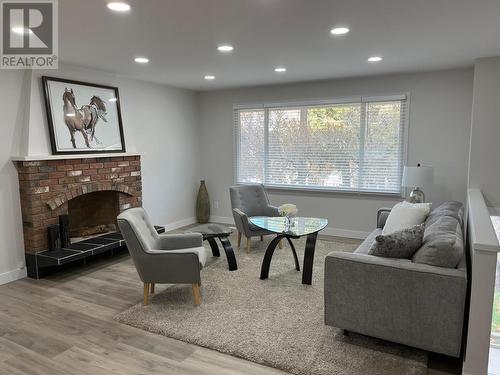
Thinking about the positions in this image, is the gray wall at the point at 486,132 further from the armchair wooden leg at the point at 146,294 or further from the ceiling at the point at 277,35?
the armchair wooden leg at the point at 146,294

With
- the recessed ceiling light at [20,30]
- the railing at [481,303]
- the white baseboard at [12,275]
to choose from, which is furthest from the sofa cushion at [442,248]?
the white baseboard at [12,275]

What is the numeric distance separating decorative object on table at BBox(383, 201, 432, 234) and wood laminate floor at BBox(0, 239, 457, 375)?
4.46ft

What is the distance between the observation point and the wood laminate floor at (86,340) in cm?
244

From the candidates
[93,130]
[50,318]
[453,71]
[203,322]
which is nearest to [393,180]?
[453,71]

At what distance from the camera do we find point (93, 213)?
5195 millimetres

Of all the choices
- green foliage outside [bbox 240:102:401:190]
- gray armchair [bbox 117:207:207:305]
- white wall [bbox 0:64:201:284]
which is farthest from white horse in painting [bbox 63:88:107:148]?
green foliage outside [bbox 240:102:401:190]

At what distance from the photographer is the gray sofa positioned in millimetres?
2305

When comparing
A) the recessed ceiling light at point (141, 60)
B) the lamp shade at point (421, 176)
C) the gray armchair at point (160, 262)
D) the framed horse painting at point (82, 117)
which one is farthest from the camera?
the lamp shade at point (421, 176)

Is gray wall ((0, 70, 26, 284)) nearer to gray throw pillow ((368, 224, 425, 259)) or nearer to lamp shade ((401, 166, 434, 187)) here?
gray throw pillow ((368, 224, 425, 259))

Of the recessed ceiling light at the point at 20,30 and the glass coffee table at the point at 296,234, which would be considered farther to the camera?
the glass coffee table at the point at 296,234

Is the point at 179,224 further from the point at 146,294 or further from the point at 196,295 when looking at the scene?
the point at 196,295

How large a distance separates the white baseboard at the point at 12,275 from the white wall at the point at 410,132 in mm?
3460

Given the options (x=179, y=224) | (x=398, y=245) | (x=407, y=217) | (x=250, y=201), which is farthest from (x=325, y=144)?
(x=398, y=245)
